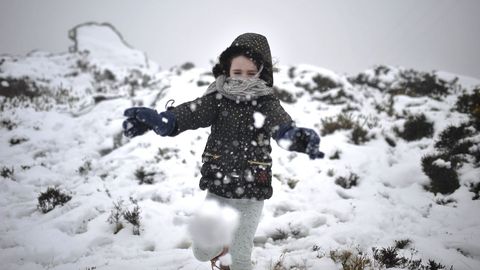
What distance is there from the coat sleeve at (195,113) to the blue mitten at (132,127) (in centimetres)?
21

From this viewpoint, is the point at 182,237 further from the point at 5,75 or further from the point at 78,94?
the point at 5,75

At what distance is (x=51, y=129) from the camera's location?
6.89m

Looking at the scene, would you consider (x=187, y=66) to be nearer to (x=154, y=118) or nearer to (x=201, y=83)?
(x=201, y=83)

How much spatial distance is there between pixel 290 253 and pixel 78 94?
1195 centimetres

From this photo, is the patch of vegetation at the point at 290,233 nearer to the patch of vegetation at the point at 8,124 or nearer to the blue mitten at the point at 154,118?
the blue mitten at the point at 154,118

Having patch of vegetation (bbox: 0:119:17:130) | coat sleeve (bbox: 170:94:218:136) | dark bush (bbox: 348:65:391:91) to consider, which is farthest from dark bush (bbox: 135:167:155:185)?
dark bush (bbox: 348:65:391:91)

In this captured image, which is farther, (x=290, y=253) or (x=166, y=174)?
(x=166, y=174)

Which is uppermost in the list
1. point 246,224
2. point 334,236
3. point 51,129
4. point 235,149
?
point 235,149

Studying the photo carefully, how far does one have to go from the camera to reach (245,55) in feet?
6.87

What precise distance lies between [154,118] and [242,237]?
3.41 ft

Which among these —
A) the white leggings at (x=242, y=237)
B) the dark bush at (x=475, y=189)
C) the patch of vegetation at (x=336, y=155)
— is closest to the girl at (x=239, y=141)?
the white leggings at (x=242, y=237)

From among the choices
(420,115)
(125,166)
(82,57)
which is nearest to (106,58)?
(82,57)

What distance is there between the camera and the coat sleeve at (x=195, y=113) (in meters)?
1.81

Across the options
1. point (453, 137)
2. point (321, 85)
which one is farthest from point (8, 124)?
point (321, 85)
